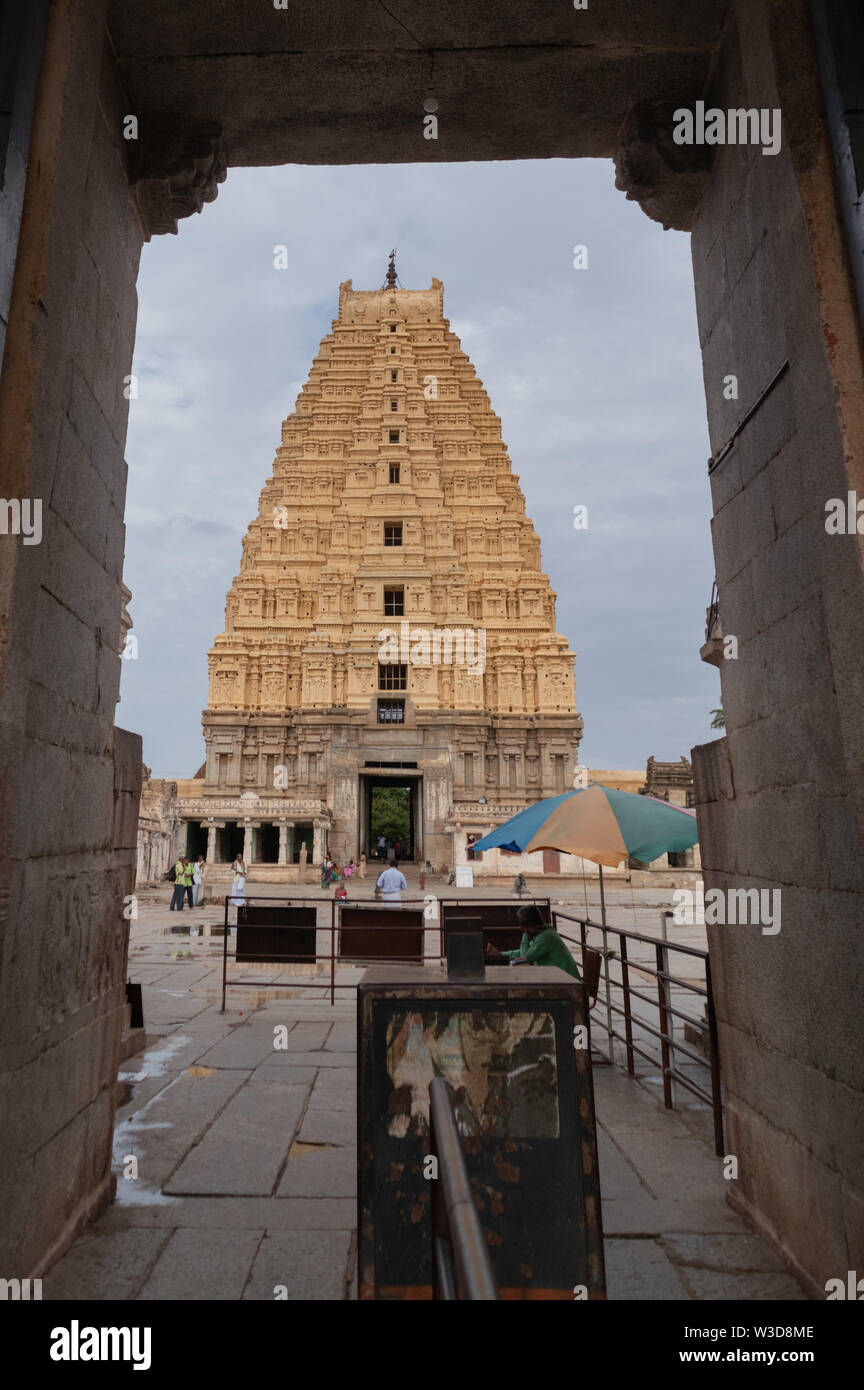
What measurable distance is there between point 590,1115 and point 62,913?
7.18 ft

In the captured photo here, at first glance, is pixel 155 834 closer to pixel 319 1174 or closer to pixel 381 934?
pixel 381 934

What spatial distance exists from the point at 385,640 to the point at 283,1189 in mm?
29408

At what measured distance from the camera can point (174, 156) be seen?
394cm

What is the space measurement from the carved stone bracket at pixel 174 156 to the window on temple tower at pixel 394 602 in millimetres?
29639

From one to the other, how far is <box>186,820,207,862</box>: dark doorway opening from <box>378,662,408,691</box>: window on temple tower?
380 inches

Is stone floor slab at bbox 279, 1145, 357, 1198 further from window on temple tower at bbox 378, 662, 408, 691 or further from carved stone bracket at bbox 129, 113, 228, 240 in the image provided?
window on temple tower at bbox 378, 662, 408, 691

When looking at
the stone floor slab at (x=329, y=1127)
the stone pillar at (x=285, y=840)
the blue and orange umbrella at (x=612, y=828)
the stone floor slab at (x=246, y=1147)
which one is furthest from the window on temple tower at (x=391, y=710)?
the stone floor slab at (x=329, y=1127)

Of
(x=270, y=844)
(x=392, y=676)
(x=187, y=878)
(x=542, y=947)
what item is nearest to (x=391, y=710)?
(x=392, y=676)

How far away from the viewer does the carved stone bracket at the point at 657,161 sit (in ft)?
12.6

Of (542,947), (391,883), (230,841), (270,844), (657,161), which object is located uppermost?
(657,161)
